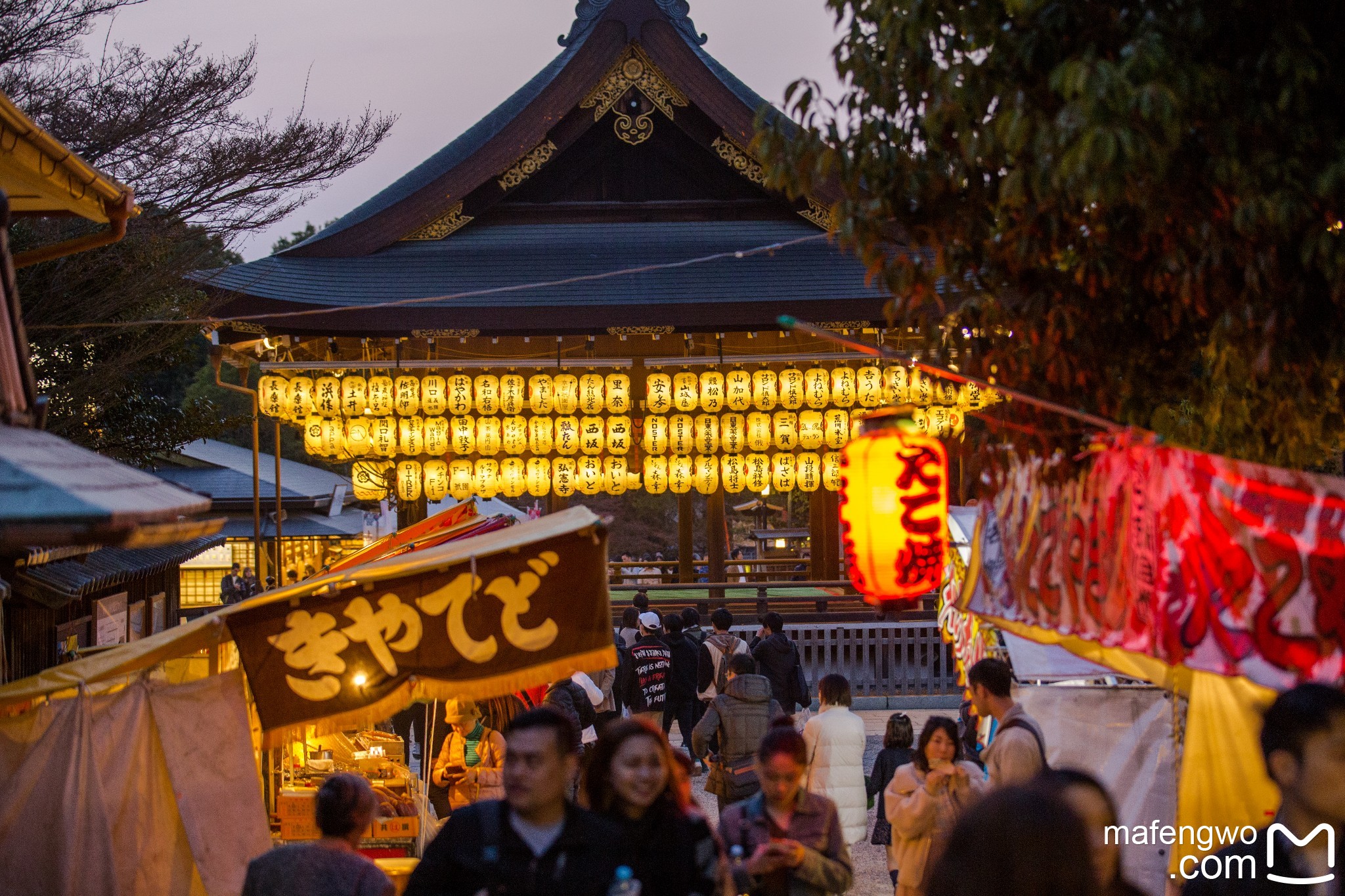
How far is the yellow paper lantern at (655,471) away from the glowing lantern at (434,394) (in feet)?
8.98

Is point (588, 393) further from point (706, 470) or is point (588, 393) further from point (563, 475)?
point (706, 470)

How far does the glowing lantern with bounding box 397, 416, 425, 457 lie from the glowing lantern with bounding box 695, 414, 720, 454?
11.7 ft

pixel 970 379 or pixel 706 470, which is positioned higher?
pixel 970 379

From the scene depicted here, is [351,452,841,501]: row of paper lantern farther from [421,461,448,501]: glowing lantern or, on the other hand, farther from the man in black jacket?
the man in black jacket

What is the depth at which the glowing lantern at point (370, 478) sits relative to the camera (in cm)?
1652

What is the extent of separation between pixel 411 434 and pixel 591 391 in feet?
7.87

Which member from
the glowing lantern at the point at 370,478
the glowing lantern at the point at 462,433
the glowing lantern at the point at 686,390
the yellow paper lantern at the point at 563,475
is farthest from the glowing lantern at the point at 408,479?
the glowing lantern at the point at 686,390

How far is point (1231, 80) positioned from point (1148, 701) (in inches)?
140

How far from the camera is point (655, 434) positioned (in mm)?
15891

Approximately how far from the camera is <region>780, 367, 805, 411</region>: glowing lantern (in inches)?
622

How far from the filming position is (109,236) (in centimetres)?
759

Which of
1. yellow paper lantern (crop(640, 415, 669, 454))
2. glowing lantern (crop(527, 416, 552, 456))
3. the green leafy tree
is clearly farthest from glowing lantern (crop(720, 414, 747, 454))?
the green leafy tree

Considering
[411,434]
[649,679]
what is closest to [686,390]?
[411,434]

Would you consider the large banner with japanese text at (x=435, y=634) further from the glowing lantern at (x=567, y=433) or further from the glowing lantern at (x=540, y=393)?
the glowing lantern at (x=567, y=433)
